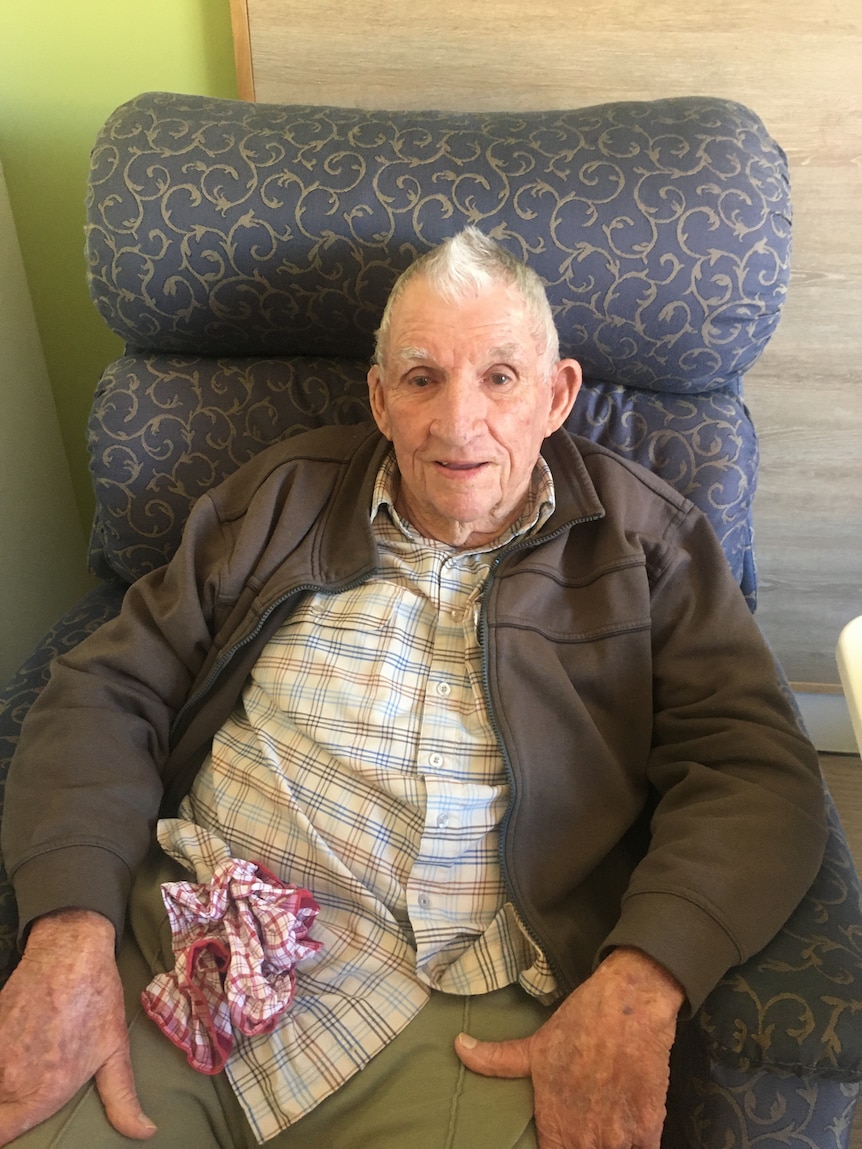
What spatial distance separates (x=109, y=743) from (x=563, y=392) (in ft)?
2.54

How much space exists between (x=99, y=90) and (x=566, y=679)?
56.2 inches

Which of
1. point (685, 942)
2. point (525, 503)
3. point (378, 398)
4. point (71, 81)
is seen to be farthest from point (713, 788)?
point (71, 81)

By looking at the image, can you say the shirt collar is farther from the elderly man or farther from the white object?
the white object

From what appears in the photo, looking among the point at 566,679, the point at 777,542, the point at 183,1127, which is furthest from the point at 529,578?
the point at 777,542

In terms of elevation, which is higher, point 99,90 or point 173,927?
point 99,90

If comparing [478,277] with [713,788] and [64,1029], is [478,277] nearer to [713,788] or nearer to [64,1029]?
[713,788]

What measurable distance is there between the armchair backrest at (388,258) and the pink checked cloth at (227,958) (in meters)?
0.62

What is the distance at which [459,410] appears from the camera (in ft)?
3.55

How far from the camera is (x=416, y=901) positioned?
1.04 metres

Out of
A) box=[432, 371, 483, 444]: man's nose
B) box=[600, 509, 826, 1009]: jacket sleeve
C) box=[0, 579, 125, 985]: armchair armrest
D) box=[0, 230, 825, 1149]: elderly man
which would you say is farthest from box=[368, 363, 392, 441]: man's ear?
box=[0, 579, 125, 985]: armchair armrest

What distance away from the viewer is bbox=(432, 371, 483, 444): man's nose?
1080mm

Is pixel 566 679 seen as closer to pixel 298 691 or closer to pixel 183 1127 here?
pixel 298 691

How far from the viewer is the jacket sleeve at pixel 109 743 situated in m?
1.01

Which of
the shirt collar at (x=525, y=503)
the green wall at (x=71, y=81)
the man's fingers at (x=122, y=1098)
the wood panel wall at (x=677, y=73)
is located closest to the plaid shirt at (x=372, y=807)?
the shirt collar at (x=525, y=503)
